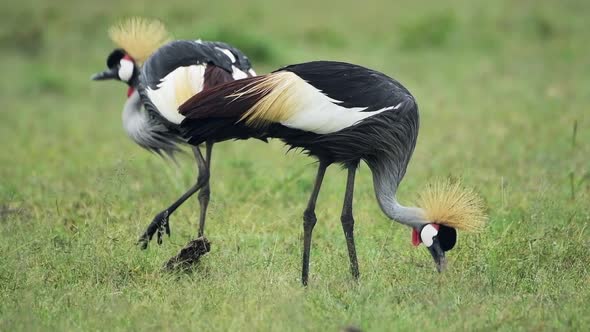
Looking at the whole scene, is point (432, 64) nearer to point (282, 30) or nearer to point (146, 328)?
point (282, 30)

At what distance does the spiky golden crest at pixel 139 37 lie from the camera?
609 centimetres

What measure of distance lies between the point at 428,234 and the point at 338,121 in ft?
2.10

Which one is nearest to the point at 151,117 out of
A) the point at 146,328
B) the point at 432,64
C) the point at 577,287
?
the point at 146,328

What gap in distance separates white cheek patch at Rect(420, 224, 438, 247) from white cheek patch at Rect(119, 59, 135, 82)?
252cm

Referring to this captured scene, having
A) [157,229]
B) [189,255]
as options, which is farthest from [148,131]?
[189,255]

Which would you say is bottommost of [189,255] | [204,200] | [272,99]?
[204,200]

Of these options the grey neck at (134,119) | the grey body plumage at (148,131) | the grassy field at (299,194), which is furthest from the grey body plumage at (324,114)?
the grey neck at (134,119)

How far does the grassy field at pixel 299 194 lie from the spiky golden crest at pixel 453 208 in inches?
9.6

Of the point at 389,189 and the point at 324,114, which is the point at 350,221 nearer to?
the point at 389,189

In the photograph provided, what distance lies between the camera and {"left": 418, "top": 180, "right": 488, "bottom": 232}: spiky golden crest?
429cm

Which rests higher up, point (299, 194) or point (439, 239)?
point (439, 239)

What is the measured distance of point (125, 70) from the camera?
20.2 feet

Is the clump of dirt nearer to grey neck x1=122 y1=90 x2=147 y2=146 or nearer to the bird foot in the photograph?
the bird foot

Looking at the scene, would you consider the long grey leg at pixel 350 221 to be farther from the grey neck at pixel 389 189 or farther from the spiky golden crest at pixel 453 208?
the spiky golden crest at pixel 453 208
